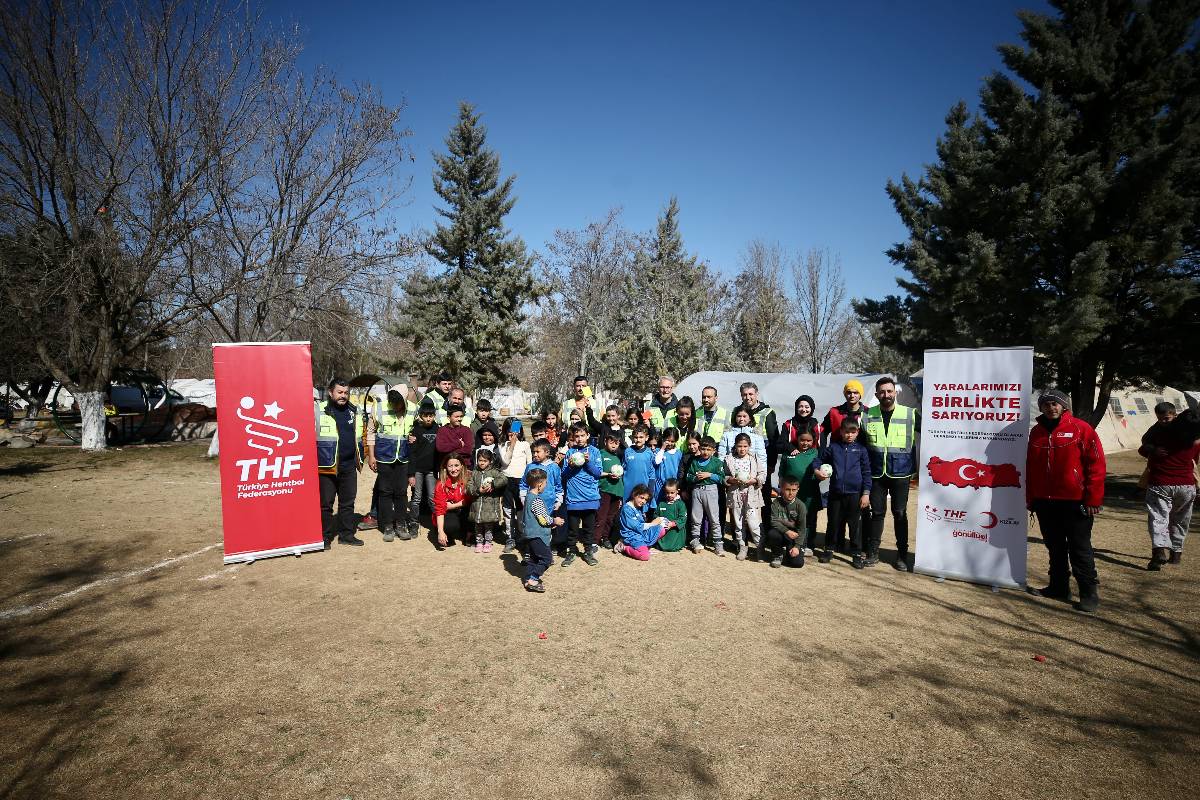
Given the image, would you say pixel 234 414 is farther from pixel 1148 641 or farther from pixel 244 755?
pixel 1148 641

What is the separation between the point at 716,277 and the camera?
34.8 metres

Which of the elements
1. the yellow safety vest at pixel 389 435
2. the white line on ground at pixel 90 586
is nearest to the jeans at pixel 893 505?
the yellow safety vest at pixel 389 435

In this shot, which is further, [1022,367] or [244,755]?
[1022,367]

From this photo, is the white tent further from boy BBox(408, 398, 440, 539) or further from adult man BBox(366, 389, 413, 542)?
adult man BBox(366, 389, 413, 542)

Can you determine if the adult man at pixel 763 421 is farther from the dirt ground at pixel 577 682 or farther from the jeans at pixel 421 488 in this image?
the jeans at pixel 421 488

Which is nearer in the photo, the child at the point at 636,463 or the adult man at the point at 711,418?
the child at the point at 636,463

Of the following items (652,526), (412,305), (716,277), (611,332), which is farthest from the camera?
(716,277)

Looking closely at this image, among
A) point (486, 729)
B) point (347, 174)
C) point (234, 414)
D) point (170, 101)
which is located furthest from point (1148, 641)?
point (170, 101)

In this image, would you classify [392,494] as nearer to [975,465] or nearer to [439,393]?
[439,393]

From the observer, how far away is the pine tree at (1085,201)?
37.8 feet

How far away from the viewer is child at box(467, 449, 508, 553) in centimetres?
669

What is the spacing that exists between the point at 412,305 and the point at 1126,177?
23258 mm

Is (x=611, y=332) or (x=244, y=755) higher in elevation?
(x=611, y=332)

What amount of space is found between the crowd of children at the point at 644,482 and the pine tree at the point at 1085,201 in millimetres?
8674
